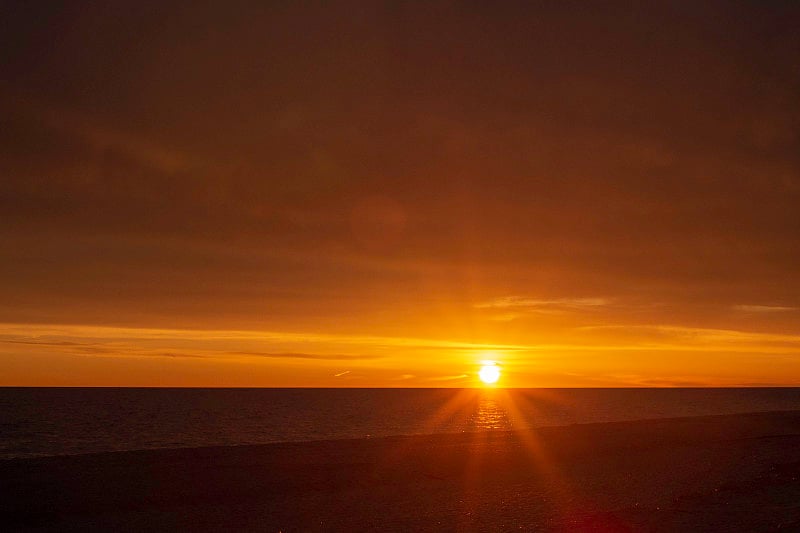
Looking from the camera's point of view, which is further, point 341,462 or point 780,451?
point 780,451

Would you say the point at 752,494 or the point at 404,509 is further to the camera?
the point at 752,494

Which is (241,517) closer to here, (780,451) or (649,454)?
(649,454)

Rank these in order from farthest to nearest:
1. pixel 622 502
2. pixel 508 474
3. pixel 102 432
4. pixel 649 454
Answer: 1. pixel 102 432
2. pixel 649 454
3. pixel 508 474
4. pixel 622 502

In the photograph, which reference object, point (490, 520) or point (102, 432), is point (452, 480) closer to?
point (490, 520)

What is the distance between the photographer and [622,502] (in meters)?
21.2

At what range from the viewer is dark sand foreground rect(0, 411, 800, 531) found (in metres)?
18.1

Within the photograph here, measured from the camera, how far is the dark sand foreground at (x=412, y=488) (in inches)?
711

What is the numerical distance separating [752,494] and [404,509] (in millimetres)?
12068

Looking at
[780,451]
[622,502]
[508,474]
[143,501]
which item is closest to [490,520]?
[622,502]

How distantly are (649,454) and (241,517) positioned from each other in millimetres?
23600

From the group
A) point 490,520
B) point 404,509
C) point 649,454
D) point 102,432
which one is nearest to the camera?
point 490,520

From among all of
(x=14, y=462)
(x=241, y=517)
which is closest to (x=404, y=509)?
(x=241, y=517)

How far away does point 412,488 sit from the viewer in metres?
23.6

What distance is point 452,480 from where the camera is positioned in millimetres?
25047
